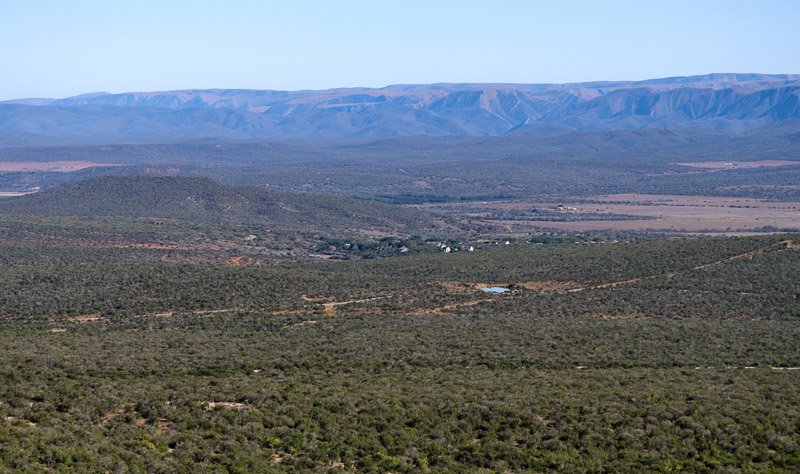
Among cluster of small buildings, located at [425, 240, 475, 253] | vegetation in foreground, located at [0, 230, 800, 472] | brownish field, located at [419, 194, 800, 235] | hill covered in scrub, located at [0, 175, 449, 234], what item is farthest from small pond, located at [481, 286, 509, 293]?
brownish field, located at [419, 194, 800, 235]

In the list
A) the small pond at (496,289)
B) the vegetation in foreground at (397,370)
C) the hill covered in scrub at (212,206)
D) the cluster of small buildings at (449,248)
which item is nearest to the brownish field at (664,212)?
the hill covered in scrub at (212,206)

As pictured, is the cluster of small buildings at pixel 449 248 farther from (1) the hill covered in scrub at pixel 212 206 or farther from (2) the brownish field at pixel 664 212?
(2) the brownish field at pixel 664 212

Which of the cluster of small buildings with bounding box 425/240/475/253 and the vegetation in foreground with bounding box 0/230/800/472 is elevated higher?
the vegetation in foreground with bounding box 0/230/800/472

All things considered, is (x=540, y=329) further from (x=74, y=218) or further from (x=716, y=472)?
(x=74, y=218)

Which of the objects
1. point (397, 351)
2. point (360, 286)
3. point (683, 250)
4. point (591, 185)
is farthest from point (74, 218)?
point (591, 185)

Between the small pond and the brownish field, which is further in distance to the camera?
the brownish field

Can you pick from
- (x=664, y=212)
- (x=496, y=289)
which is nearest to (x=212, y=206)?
(x=664, y=212)

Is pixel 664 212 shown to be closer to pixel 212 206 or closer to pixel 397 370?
pixel 212 206

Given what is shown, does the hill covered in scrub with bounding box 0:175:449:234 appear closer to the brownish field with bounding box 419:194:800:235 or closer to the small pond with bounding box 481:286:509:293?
the brownish field with bounding box 419:194:800:235
